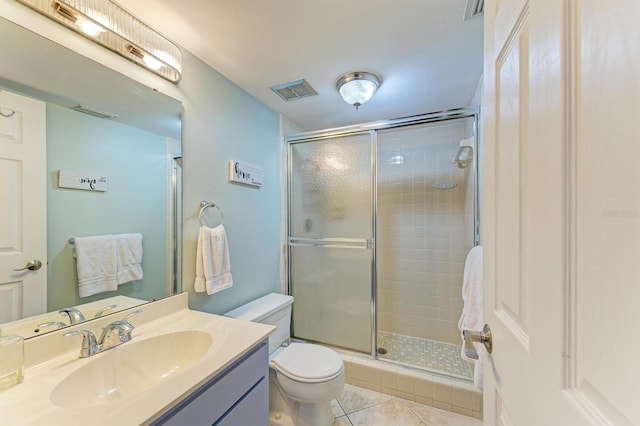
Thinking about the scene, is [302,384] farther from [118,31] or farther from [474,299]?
[118,31]

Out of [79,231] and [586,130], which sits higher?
[586,130]

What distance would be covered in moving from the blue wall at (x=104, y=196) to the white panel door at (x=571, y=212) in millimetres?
1458

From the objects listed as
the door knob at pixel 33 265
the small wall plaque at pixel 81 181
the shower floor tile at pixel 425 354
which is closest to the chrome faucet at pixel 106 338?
the door knob at pixel 33 265

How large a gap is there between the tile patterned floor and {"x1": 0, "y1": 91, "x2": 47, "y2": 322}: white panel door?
5.57 ft

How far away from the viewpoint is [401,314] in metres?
2.58

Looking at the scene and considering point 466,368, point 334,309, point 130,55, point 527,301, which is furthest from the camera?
point 334,309

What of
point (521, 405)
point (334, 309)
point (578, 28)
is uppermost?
point (578, 28)

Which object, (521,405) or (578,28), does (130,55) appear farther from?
(521,405)

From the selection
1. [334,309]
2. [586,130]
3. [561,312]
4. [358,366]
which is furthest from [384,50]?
[358,366]

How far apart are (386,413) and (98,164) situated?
215cm

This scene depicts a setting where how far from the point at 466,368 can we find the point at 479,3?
2.27m

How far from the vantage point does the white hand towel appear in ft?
3.43

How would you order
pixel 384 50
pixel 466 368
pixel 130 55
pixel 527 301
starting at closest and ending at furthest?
1. pixel 527 301
2. pixel 130 55
3. pixel 384 50
4. pixel 466 368

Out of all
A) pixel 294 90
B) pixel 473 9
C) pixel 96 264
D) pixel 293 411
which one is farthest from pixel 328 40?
pixel 293 411
